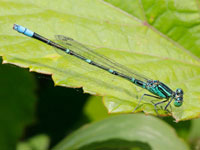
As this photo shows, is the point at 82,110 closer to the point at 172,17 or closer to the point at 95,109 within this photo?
the point at 95,109

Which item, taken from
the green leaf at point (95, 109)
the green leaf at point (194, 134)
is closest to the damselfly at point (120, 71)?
the green leaf at point (194, 134)

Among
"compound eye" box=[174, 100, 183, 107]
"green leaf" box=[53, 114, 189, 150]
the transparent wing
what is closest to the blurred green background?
"green leaf" box=[53, 114, 189, 150]

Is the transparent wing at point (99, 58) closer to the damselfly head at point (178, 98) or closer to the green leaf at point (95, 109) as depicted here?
the damselfly head at point (178, 98)

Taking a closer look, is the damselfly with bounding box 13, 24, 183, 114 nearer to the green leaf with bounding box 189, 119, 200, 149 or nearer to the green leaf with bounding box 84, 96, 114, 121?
the green leaf with bounding box 189, 119, 200, 149

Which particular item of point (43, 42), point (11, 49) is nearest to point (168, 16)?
→ point (43, 42)

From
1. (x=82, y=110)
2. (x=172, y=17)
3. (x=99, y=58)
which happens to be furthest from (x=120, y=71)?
(x=82, y=110)
